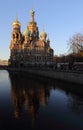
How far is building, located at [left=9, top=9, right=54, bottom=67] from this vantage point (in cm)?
11712

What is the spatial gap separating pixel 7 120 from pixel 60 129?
4.95m

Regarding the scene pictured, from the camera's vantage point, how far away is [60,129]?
17219mm

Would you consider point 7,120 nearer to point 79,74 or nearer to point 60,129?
point 60,129

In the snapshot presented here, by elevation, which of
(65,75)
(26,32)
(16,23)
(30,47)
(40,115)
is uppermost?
(16,23)

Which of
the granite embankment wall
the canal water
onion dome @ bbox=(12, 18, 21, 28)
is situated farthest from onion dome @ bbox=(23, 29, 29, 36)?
the canal water

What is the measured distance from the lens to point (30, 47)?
385 feet

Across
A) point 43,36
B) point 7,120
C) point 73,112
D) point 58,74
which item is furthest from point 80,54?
point 43,36

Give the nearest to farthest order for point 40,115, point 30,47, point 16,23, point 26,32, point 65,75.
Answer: point 40,115 < point 65,75 < point 30,47 < point 26,32 < point 16,23

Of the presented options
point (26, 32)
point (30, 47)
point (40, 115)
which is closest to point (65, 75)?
point (40, 115)

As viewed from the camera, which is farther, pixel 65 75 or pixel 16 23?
pixel 16 23

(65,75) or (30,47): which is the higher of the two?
(30,47)

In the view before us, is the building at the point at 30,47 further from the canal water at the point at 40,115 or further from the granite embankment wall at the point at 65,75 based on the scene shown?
the canal water at the point at 40,115

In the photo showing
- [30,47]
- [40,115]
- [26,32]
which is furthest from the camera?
[26,32]

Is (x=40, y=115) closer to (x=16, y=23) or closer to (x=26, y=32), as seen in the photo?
(x=26, y=32)
